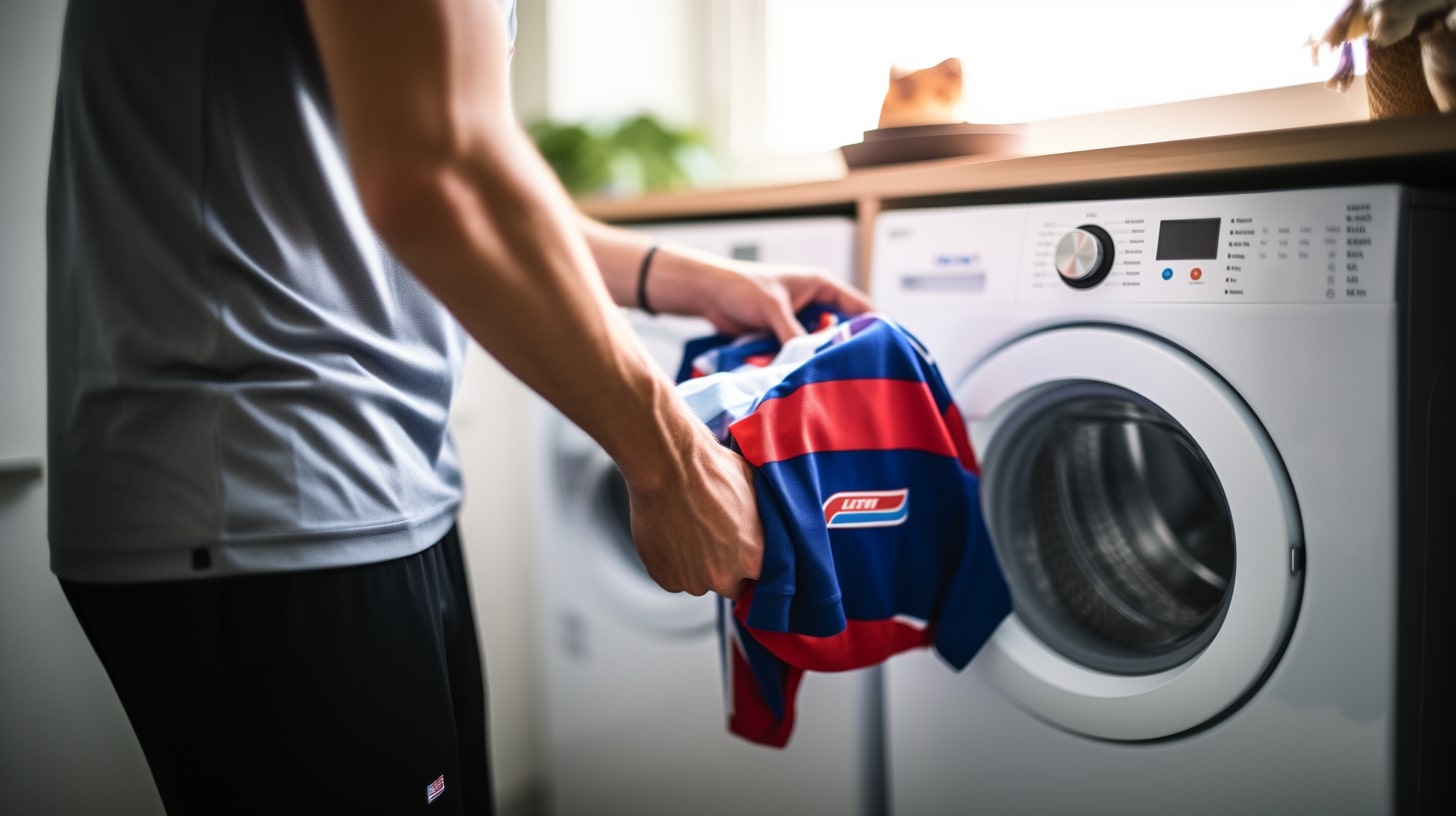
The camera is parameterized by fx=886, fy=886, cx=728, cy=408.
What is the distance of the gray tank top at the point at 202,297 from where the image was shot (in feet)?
1.76

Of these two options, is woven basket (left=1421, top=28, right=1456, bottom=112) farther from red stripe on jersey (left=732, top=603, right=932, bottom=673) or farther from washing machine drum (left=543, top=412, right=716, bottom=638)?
washing machine drum (left=543, top=412, right=716, bottom=638)

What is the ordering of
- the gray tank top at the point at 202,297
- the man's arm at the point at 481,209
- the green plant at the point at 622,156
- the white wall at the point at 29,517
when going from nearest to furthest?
1. the man's arm at the point at 481,209
2. the gray tank top at the point at 202,297
3. the white wall at the point at 29,517
4. the green plant at the point at 622,156

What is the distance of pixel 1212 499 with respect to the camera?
104 centimetres

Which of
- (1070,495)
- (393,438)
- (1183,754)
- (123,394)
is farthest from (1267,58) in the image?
(123,394)

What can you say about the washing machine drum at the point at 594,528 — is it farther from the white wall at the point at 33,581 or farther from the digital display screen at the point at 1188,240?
the digital display screen at the point at 1188,240

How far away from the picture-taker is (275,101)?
1.80 feet

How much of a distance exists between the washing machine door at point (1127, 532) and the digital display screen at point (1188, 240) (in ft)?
0.27

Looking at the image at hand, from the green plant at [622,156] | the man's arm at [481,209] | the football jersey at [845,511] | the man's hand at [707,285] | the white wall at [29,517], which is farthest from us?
the green plant at [622,156]

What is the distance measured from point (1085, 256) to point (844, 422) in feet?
1.06

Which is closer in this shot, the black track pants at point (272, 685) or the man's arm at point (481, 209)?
the man's arm at point (481, 209)

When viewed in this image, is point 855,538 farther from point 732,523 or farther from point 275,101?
point 275,101

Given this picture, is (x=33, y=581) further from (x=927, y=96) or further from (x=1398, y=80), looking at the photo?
(x=1398, y=80)

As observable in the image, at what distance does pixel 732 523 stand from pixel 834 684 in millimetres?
609

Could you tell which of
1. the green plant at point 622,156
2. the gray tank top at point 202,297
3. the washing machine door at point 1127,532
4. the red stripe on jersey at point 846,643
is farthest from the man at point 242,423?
the green plant at point 622,156
